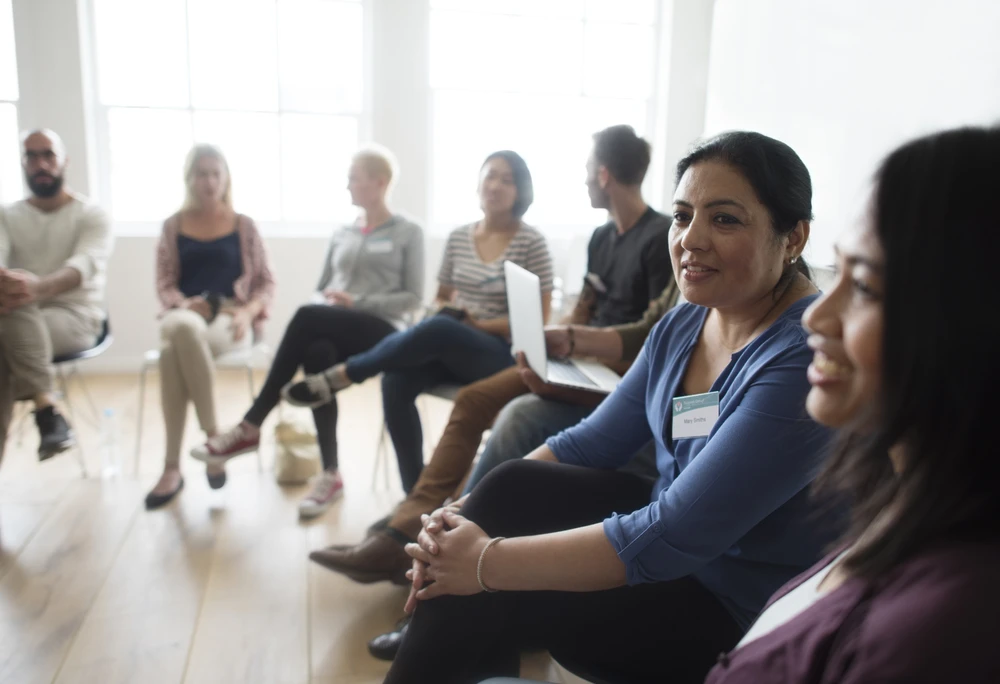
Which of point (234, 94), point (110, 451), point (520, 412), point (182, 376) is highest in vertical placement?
point (234, 94)

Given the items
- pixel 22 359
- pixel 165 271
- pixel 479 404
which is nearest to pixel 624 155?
pixel 479 404

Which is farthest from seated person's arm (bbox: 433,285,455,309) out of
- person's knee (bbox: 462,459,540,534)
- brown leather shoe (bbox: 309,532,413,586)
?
person's knee (bbox: 462,459,540,534)

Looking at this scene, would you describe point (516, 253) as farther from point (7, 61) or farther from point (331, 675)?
point (7, 61)

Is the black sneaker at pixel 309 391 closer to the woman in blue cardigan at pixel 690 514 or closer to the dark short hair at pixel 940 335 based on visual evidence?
the woman in blue cardigan at pixel 690 514

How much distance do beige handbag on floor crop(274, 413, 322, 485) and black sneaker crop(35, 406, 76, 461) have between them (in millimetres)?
705

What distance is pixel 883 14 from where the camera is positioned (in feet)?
8.54

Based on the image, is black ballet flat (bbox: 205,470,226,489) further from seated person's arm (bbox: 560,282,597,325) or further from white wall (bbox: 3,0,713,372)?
white wall (bbox: 3,0,713,372)

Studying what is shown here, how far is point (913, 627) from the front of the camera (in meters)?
0.48

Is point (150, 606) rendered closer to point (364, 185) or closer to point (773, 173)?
point (364, 185)

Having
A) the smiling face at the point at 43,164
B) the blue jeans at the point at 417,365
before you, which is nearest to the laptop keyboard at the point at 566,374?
the blue jeans at the point at 417,365

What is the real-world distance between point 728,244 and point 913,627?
2.49 ft

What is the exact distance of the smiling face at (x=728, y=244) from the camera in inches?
45.1

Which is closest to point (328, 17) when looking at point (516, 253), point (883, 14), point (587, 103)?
point (587, 103)

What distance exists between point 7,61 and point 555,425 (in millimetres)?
4141
